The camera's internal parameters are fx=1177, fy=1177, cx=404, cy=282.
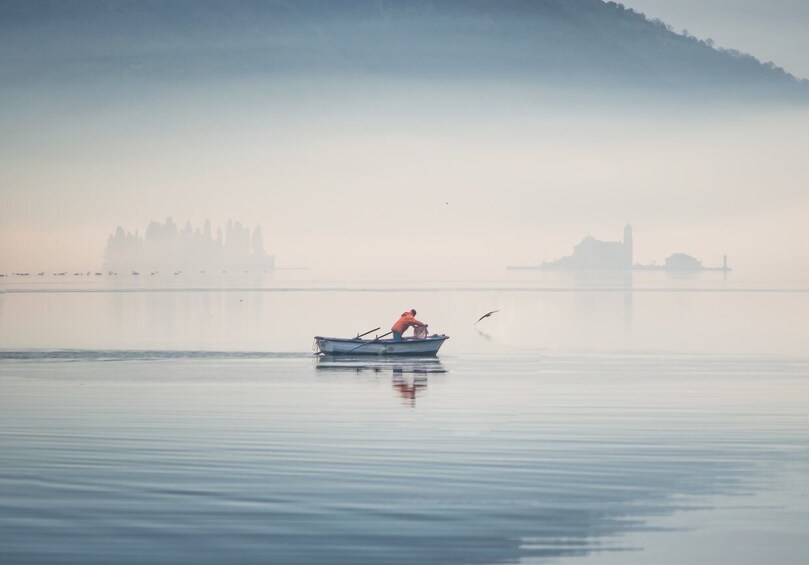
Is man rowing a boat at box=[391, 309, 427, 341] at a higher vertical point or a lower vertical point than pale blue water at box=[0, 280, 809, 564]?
higher

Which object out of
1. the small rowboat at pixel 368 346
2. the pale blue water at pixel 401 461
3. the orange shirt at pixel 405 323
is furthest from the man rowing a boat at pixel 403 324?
the pale blue water at pixel 401 461

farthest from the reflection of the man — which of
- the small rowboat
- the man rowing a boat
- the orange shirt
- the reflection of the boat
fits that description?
the orange shirt

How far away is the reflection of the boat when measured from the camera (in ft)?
187

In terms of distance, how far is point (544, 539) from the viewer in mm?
20688

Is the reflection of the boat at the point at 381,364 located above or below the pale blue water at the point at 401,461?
above

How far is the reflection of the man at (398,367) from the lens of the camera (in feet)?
159

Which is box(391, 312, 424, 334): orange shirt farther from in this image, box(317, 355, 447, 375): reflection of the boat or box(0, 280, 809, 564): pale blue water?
box(0, 280, 809, 564): pale blue water

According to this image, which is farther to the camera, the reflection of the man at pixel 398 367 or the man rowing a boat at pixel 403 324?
the man rowing a boat at pixel 403 324

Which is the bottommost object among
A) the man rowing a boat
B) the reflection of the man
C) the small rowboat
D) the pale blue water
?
the pale blue water

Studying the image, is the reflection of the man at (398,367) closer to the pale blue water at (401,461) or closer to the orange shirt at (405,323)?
the pale blue water at (401,461)

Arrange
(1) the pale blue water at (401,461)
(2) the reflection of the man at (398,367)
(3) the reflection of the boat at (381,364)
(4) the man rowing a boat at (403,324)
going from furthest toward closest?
1. (4) the man rowing a boat at (403,324)
2. (3) the reflection of the boat at (381,364)
3. (2) the reflection of the man at (398,367)
4. (1) the pale blue water at (401,461)

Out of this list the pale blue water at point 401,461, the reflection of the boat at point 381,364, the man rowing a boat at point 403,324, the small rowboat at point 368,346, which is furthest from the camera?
the small rowboat at point 368,346

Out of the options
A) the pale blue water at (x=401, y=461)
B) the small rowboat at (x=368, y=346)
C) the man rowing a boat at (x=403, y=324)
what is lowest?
the pale blue water at (x=401, y=461)

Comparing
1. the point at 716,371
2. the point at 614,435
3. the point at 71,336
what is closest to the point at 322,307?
the point at 71,336
